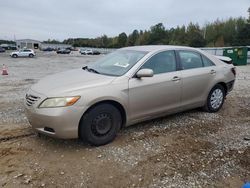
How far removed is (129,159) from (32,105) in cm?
160

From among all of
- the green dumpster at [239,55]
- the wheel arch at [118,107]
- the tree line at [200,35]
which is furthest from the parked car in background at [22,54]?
the wheel arch at [118,107]

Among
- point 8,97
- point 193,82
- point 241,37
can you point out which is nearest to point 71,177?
point 193,82

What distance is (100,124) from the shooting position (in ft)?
11.6

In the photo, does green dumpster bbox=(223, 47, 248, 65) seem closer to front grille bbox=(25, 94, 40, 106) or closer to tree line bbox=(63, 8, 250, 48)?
front grille bbox=(25, 94, 40, 106)

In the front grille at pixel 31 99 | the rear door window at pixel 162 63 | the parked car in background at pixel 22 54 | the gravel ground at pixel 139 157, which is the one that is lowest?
the gravel ground at pixel 139 157

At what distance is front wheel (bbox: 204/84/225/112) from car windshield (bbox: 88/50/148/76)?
1.91m

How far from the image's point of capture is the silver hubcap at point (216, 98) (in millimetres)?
5145

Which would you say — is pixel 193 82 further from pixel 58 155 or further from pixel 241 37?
pixel 241 37

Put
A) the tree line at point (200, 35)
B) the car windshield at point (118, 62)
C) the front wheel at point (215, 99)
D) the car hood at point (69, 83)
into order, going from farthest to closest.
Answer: the tree line at point (200, 35)
the front wheel at point (215, 99)
the car windshield at point (118, 62)
the car hood at point (69, 83)

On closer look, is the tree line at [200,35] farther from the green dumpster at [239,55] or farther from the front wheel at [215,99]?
the front wheel at [215,99]

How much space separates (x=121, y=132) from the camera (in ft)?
13.6

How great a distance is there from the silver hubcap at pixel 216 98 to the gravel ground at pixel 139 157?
0.62m

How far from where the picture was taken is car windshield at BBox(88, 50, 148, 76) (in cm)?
399

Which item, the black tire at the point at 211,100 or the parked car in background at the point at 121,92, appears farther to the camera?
the black tire at the point at 211,100
